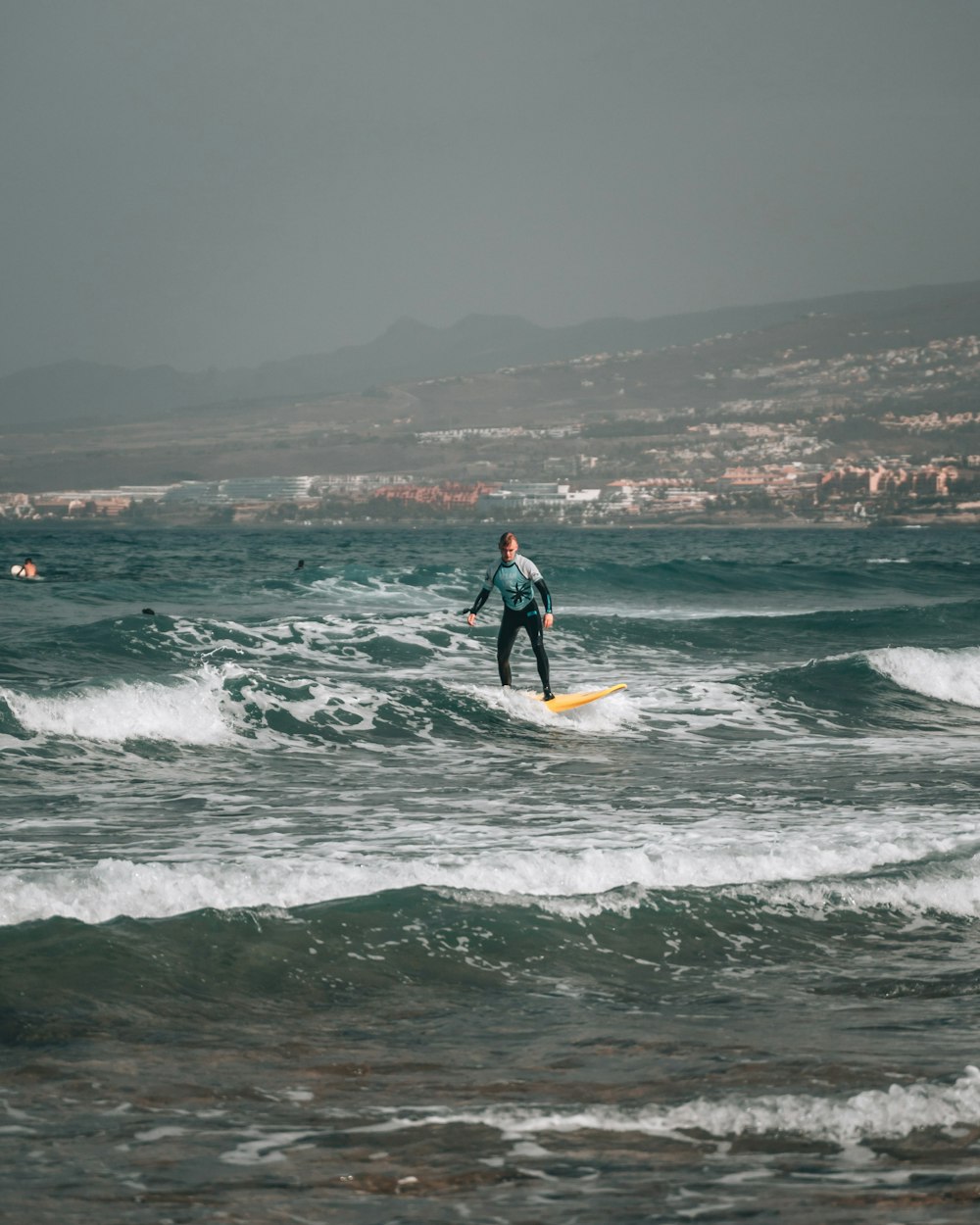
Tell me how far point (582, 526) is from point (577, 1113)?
154 m

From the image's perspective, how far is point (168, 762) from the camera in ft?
47.4

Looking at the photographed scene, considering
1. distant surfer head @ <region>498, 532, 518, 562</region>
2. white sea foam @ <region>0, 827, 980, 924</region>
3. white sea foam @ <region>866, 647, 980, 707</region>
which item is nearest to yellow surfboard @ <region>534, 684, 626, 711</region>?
distant surfer head @ <region>498, 532, 518, 562</region>

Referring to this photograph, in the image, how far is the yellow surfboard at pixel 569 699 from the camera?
57.7 ft

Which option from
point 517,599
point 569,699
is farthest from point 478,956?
point 517,599

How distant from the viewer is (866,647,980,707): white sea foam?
Answer: 2077 cm

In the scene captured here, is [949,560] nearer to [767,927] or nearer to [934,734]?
[934,734]

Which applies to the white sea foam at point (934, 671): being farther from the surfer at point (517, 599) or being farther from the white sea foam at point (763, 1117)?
the white sea foam at point (763, 1117)

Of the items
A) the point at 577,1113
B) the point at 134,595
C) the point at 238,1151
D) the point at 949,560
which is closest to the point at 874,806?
the point at 577,1113

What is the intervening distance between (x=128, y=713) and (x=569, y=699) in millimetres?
5685

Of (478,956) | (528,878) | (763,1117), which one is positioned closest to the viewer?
(763,1117)

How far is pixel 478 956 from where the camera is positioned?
25.8ft

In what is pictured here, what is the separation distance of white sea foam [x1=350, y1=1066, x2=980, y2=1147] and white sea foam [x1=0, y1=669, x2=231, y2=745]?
35.3 feet

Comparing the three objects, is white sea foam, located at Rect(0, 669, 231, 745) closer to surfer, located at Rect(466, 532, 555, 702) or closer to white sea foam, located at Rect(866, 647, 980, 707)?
surfer, located at Rect(466, 532, 555, 702)

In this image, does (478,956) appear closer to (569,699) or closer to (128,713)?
(128,713)
